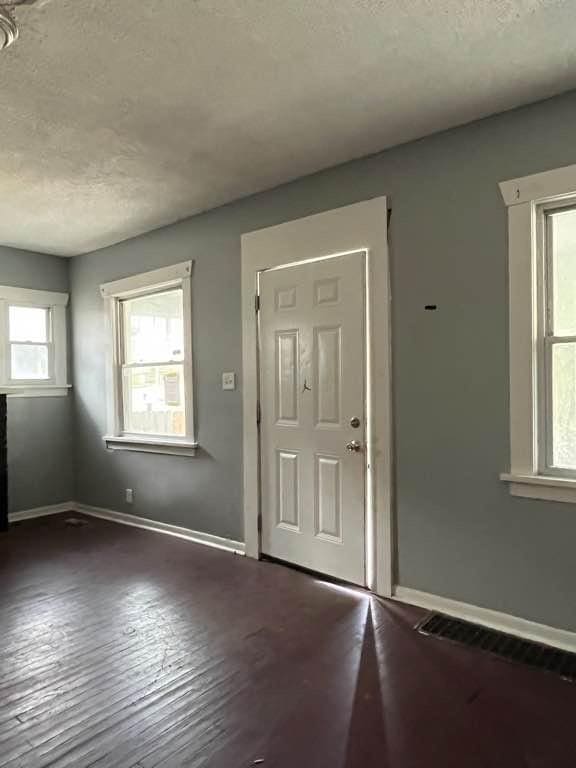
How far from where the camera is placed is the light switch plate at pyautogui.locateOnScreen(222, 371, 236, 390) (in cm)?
371

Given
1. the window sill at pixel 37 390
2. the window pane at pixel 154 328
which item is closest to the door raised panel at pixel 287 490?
the window pane at pixel 154 328

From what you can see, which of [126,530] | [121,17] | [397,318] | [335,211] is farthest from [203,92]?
[126,530]

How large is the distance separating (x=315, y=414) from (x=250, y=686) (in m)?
1.58

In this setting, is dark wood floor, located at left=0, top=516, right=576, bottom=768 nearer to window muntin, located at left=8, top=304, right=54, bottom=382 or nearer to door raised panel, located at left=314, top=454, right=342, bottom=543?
door raised panel, located at left=314, top=454, right=342, bottom=543

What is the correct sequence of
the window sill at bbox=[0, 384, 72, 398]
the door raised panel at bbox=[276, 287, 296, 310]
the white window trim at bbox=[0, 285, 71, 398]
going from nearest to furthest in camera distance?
the door raised panel at bbox=[276, 287, 296, 310] → the window sill at bbox=[0, 384, 72, 398] → the white window trim at bbox=[0, 285, 71, 398]

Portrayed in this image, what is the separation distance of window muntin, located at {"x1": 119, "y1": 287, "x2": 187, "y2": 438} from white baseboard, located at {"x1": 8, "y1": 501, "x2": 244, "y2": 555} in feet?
2.49

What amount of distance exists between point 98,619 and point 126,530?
1.68 metres

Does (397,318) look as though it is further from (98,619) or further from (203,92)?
(98,619)

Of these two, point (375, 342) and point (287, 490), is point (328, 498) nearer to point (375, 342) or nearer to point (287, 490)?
point (287, 490)

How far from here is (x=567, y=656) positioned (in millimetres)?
2252

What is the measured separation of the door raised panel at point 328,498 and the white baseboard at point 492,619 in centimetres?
51

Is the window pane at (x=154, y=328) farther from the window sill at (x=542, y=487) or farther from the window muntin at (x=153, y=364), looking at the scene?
the window sill at (x=542, y=487)

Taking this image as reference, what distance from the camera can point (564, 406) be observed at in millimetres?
2393

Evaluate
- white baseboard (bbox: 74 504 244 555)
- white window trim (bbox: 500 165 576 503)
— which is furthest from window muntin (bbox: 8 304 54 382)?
white window trim (bbox: 500 165 576 503)
